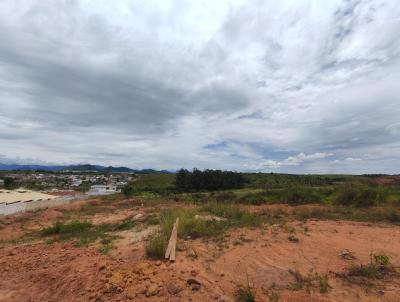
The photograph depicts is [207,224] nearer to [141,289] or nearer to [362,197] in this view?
[141,289]

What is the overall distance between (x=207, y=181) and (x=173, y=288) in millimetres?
40013

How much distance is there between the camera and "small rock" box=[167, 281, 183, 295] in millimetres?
4855

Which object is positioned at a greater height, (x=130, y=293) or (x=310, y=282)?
(x=310, y=282)

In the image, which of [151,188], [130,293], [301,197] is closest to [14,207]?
[301,197]

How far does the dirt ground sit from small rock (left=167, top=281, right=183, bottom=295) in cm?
2

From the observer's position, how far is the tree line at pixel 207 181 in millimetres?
44438

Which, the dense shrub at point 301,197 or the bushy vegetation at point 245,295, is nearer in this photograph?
the bushy vegetation at point 245,295

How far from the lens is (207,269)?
580 centimetres

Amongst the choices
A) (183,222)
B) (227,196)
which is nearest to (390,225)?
(183,222)

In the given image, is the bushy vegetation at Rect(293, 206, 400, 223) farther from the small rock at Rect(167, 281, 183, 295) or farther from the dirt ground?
the small rock at Rect(167, 281, 183, 295)

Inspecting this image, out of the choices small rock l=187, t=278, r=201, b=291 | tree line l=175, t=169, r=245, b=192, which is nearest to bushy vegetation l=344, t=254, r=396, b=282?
small rock l=187, t=278, r=201, b=291

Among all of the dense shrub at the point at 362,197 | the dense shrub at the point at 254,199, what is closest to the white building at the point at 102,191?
the dense shrub at the point at 254,199

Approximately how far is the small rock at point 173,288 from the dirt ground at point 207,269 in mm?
16

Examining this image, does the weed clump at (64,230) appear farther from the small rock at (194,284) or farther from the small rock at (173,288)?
the small rock at (194,284)
